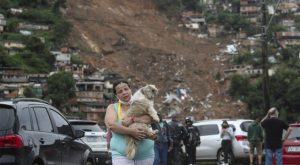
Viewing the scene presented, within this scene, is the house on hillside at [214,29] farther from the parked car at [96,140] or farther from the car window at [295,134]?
the car window at [295,134]

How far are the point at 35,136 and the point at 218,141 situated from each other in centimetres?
1356

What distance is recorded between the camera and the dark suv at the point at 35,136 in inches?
393

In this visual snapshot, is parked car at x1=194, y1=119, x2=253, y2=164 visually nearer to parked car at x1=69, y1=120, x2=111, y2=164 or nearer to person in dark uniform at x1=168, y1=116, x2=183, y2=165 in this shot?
person in dark uniform at x1=168, y1=116, x2=183, y2=165

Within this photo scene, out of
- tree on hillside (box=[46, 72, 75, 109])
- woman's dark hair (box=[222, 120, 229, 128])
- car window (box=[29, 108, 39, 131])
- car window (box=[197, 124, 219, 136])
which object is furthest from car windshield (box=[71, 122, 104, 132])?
tree on hillside (box=[46, 72, 75, 109])

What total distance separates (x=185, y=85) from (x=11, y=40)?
786 inches

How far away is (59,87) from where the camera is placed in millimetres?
71062

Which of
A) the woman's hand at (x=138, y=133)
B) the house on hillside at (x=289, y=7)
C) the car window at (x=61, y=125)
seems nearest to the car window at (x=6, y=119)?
the car window at (x=61, y=125)

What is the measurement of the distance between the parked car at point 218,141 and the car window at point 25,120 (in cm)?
1251

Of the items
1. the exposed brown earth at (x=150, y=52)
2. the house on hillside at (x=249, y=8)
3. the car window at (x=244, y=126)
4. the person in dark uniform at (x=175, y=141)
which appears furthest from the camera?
the house on hillside at (x=249, y=8)

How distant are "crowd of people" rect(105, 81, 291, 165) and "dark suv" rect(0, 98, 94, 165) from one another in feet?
4.51

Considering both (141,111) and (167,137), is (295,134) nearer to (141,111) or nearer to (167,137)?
(167,137)

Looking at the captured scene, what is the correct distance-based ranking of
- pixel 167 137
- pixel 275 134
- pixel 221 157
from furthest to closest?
pixel 221 157 → pixel 167 137 → pixel 275 134

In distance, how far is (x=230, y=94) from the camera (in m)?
85.6

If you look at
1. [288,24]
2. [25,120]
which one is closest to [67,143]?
[25,120]
